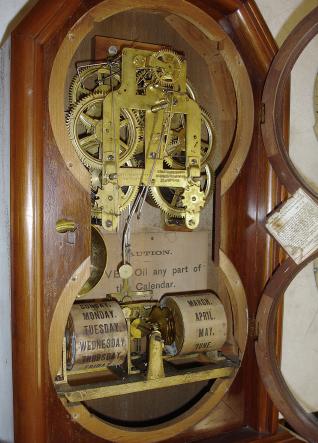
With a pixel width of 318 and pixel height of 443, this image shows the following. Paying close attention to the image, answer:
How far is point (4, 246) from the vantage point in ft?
3.48

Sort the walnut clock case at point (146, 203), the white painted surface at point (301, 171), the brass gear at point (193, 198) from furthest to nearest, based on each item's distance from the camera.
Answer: the white painted surface at point (301, 171) < the brass gear at point (193, 198) < the walnut clock case at point (146, 203)

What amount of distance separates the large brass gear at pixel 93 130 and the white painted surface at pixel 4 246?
127 mm

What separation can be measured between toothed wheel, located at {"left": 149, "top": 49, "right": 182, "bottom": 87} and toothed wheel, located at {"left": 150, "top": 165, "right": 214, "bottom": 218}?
22 centimetres

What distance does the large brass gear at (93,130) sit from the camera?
0.97 metres

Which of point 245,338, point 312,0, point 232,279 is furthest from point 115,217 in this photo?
point 312,0

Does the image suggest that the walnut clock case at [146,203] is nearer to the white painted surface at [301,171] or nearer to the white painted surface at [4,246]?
the white painted surface at [4,246]

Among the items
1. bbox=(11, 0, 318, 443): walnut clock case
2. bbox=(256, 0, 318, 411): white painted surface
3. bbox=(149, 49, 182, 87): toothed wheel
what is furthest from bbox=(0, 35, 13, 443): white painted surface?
bbox=(256, 0, 318, 411): white painted surface

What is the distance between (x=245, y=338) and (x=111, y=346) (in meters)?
0.31

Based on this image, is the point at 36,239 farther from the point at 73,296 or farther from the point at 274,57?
the point at 274,57

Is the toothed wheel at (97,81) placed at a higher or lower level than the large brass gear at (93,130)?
higher

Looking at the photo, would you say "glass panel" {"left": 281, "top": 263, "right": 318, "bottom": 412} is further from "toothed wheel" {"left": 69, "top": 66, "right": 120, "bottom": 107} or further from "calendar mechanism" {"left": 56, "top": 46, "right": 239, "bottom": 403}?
"toothed wheel" {"left": 69, "top": 66, "right": 120, "bottom": 107}

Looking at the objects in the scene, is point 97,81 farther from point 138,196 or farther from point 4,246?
point 4,246

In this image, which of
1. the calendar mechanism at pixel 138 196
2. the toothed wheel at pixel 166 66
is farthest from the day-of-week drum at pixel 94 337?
the toothed wheel at pixel 166 66

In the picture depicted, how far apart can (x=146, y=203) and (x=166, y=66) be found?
0.31 m
